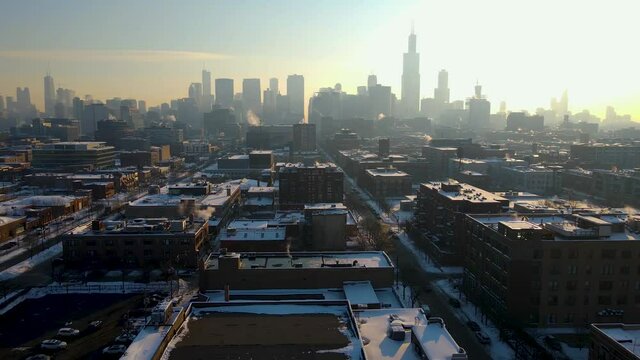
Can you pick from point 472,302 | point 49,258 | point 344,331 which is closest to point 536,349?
point 472,302

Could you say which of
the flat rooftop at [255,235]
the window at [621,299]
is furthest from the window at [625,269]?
the flat rooftop at [255,235]

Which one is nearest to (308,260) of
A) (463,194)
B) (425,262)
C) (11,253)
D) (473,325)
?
(473,325)

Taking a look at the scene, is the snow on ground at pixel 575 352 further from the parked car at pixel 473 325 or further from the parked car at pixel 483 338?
the parked car at pixel 473 325

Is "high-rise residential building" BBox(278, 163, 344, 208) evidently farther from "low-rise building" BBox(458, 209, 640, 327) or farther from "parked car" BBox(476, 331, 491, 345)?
"parked car" BBox(476, 331, 491, 345)

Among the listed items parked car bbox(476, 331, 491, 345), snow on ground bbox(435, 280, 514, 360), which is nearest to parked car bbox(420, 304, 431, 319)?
snow on ground bbox(435, 280, 514, 360)

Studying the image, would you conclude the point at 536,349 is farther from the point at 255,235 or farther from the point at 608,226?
the point at 255,235
